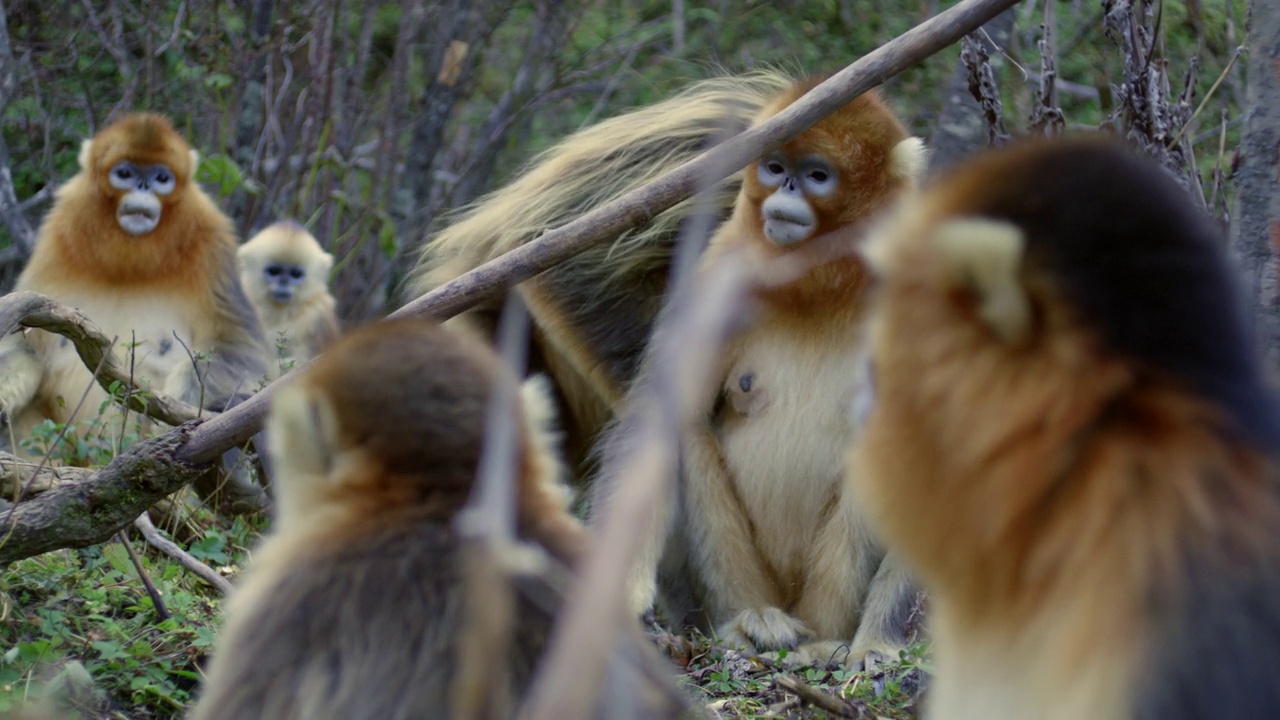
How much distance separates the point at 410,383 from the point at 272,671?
45 cm

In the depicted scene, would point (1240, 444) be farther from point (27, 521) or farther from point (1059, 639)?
point (27, 521)

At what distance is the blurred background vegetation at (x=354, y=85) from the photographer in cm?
735

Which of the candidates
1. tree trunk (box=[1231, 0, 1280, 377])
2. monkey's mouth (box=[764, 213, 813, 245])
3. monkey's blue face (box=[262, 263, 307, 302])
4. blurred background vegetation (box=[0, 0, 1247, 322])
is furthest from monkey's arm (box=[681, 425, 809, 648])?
monkey's blue face (box=[262, 263, 307, 302])

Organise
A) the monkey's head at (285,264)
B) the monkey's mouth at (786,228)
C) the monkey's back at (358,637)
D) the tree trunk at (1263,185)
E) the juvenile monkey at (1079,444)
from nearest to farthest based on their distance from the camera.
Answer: the juvenile monkey at (1079,444) < the monkey's back at (358,637) < the tree trunk at (1263,185) < the monkey's mouth at (786,228) < the monkey's head at (285,264)

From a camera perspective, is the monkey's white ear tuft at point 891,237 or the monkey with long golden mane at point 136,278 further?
the monkey with long golden mane at point 136,278

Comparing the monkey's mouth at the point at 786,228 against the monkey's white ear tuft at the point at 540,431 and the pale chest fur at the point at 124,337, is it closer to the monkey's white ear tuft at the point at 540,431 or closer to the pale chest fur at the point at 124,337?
the monkey's white ear tuft at the point at 540,431

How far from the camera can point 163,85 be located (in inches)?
304

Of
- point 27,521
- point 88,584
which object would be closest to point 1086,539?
point 27,521

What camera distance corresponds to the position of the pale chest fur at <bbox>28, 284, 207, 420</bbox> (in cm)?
635

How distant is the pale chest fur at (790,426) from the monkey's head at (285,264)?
3422mm

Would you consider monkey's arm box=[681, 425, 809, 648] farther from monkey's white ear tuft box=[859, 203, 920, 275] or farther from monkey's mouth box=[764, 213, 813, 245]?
monkey's white ear tuft box=[859, 203, 920, 275]

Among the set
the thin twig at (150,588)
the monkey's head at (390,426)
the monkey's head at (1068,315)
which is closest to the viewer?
the monkey's head at (1068,315)

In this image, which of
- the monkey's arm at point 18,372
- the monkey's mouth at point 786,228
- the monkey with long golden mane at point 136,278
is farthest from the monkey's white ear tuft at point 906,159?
the monkey's arm at point 18,372

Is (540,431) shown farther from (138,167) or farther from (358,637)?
(138,167)
